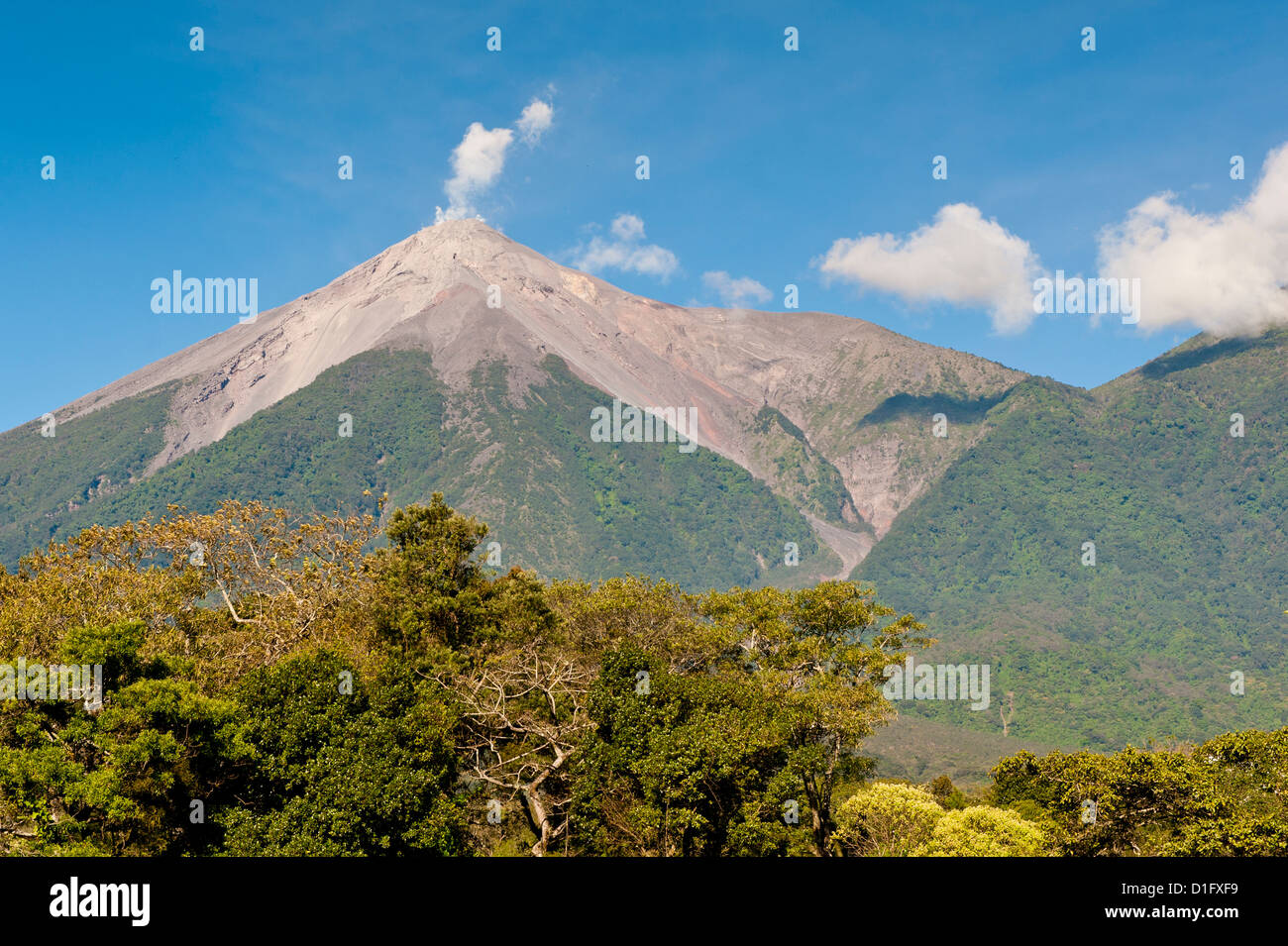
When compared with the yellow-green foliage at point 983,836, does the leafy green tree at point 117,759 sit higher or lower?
higher

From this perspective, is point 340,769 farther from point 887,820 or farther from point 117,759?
point 887,820

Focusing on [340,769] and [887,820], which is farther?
[887,820]

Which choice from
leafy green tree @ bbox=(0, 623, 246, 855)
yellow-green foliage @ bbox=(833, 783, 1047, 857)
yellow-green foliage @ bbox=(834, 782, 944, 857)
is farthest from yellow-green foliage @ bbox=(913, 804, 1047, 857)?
leafy green tree @ bbox=(0, 623, 246, 855)

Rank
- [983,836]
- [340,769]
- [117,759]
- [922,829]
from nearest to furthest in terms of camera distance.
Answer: [117,759], [340,769], [983,836], [922,829]

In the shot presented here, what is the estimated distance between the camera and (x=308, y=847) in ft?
71.9

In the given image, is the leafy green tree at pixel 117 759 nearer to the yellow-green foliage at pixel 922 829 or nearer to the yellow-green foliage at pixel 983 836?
the yellow-green foliage at pixel 922 829

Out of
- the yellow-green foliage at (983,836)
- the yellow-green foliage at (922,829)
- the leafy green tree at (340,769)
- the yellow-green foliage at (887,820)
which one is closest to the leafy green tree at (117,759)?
the leafy green tree at (340,769)

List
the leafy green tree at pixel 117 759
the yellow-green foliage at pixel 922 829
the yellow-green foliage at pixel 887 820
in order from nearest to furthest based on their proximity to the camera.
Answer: the leafy green tree at pixel 117 759 < the yellow-green foliage at pixel 922 829 < the yellow-green foliage at pixel 887 820

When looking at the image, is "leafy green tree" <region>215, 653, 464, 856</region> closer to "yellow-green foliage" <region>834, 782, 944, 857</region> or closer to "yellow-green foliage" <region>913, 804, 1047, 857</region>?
"yellow-green foliage" <region>834, 782, 944, 857</region>

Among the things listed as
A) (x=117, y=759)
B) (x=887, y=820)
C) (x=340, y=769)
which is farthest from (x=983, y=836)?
(x=117, y=759)

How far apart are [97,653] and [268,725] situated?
454cm

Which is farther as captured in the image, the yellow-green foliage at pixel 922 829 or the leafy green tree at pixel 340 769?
the yellow-green foliage at pixel 922 829

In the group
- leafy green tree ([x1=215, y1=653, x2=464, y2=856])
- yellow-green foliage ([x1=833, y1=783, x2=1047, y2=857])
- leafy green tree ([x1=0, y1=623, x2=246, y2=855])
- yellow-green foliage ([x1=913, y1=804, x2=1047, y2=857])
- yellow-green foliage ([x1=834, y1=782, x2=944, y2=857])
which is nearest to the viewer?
leafy green tree ([x1=0, y1=623, x2=246, y2=855])
